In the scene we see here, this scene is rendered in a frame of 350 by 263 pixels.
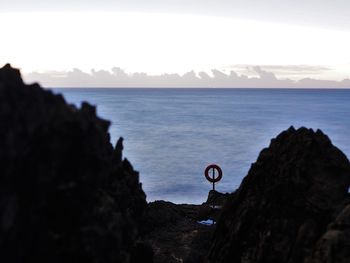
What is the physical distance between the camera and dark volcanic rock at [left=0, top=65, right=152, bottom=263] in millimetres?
10625

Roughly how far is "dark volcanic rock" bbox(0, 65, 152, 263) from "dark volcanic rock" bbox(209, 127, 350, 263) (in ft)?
21.4

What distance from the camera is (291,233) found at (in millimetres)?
16469

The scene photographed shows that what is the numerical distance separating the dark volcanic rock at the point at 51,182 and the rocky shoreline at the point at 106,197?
0.03 m

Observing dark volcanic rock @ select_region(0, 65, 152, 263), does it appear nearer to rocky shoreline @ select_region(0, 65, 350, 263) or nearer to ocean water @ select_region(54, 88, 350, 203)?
rocky shoreline @ select_region(0, 65, 350, 263)

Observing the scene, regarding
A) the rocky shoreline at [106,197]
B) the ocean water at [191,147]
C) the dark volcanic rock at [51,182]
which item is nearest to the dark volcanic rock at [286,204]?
the rocky shoreline at [106,197]

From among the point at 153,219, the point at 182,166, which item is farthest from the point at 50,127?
the point at 182,166

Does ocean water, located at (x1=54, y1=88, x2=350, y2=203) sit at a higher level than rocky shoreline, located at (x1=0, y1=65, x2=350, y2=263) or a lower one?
lower

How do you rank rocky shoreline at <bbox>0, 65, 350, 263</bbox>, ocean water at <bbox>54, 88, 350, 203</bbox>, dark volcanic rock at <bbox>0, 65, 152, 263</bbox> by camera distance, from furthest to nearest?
1. ocean water at <bbox>54, 88, 350, 203</bbox>
2. rocky shoreline at <bbox>0, 65, 350, 263</bbox>
3. dark volcanic rock at <bbox>0, 65, 152, 263</bbox>

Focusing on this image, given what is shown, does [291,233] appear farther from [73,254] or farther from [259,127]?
[259,127]

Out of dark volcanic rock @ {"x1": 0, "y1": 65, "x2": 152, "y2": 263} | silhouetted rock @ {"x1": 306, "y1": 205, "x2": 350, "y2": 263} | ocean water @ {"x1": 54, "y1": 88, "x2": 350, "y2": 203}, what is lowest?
ocean water @ {"x1": 54, "y1": 88, "x2": 350, "y2": 203}

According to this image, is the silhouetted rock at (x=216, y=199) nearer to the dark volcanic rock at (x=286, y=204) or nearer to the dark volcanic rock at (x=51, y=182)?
the dark volcanic rock at (x=286, y=204)

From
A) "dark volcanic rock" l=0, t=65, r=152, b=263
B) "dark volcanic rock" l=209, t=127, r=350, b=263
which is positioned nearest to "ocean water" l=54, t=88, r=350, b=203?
"dark volcanic rock" l=209, t=127, r=350, b=263

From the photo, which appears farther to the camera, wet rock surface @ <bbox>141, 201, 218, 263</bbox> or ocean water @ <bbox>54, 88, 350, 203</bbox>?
ocean water @ <bbox>54, 88, 350, 203</bbox>

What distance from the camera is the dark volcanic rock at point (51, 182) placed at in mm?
10625
